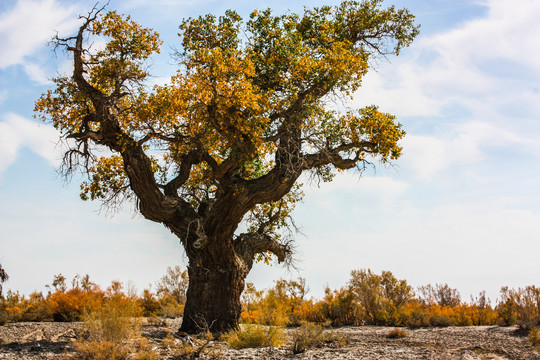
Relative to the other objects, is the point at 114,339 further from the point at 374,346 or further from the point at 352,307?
the point at 352,307

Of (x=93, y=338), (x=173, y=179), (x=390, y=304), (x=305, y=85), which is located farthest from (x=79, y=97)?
(x=390, y=304)

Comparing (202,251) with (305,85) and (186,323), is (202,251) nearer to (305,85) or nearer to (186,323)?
(186,323)

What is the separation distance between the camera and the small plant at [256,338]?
29.6 ft

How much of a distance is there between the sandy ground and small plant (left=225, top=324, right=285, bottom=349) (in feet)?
0.60

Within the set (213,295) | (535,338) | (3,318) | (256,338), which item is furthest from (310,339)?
(3,318)

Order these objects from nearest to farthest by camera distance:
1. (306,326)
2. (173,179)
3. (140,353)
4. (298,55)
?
(140,353)
(306,326)
(298,55)
(173,179)

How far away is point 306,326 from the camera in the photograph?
363 inches

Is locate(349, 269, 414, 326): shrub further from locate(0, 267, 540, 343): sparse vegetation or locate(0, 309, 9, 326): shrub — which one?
locate(0, 309, 9, 326): shrub

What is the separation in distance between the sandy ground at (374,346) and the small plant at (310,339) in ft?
0.50

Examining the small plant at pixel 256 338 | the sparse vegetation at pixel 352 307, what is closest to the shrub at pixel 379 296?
the sparse vegetation at pixel 352 307

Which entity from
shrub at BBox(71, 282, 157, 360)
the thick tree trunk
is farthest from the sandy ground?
the thick tree trunk

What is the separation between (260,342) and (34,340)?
15.1 ft

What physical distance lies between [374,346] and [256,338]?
2648 mm

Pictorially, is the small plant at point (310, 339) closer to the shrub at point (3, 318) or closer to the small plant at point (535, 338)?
the small plant at point (535, 338)
